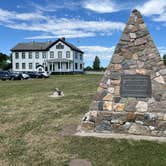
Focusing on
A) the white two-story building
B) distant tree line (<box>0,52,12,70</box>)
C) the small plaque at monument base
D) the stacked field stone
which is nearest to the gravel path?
the stacked field stone

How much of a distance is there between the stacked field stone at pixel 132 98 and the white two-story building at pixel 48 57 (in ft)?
174

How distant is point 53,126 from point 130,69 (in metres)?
2.67

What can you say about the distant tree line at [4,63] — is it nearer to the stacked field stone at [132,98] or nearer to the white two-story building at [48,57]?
the white two-story building at [48,57]

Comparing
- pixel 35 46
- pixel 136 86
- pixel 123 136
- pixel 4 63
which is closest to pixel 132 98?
pixel 136 86

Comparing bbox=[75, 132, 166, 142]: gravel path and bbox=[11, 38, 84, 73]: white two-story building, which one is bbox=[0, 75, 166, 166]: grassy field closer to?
bbox=[75, 132, 166, 142]: gravel path

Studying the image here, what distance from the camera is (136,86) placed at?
6.23 m

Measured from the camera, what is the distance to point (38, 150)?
17.2 feet

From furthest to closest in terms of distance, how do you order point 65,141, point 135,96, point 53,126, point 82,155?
point 53,126, point 135,96, point 65,141, point 82,155

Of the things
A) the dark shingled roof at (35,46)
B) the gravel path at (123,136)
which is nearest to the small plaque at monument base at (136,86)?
the gravel path at (123,136)

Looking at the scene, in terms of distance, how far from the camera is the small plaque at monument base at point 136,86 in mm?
6125

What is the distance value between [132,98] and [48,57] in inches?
2204

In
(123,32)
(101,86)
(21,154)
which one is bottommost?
(21,154)

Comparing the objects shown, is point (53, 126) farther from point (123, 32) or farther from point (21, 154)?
point (123, 32)

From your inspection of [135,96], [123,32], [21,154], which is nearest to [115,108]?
[135,96]
